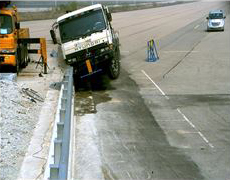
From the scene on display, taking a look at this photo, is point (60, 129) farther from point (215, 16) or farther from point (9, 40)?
point (215, 16)

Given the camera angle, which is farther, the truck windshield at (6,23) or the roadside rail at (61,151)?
the truck windshield at (6,23)

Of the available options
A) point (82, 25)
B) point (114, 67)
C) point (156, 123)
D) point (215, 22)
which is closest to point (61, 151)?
point (156, 123)

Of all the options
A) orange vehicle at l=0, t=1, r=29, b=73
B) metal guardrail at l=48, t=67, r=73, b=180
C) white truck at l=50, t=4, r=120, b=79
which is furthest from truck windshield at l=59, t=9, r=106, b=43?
metal guardrail at l=48, t=67, r=73, b=180

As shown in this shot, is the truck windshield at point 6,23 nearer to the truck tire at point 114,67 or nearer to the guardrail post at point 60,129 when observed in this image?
the truck tire at point 114,67

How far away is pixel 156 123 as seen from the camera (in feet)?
44.1

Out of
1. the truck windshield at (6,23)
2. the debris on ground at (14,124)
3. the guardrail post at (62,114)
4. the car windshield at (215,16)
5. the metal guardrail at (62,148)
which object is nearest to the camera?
the metal guardrail at (62,148)

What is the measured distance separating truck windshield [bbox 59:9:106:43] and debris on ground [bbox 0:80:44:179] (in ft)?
11.1

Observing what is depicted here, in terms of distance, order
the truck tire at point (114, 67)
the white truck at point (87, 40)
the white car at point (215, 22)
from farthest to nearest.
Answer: the white car at point (215, 22)
the truck tire at point (114, 67)
the white truck at point (87, 40)

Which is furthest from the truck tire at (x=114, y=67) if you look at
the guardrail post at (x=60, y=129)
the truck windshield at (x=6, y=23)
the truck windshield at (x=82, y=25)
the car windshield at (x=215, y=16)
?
the car windshield at (x=215, y=16)

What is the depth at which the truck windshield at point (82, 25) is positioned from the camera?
18906 millimetres

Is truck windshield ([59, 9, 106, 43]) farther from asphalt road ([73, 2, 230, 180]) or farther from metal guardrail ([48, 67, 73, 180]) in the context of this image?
metal guardrail ([48, 67, 73, 180])

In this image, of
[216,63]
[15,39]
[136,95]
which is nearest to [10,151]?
[136,95]

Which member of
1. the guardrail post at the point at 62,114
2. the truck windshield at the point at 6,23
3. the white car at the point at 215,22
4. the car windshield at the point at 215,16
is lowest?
the white car at the point at 215,22

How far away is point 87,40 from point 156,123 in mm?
6402
